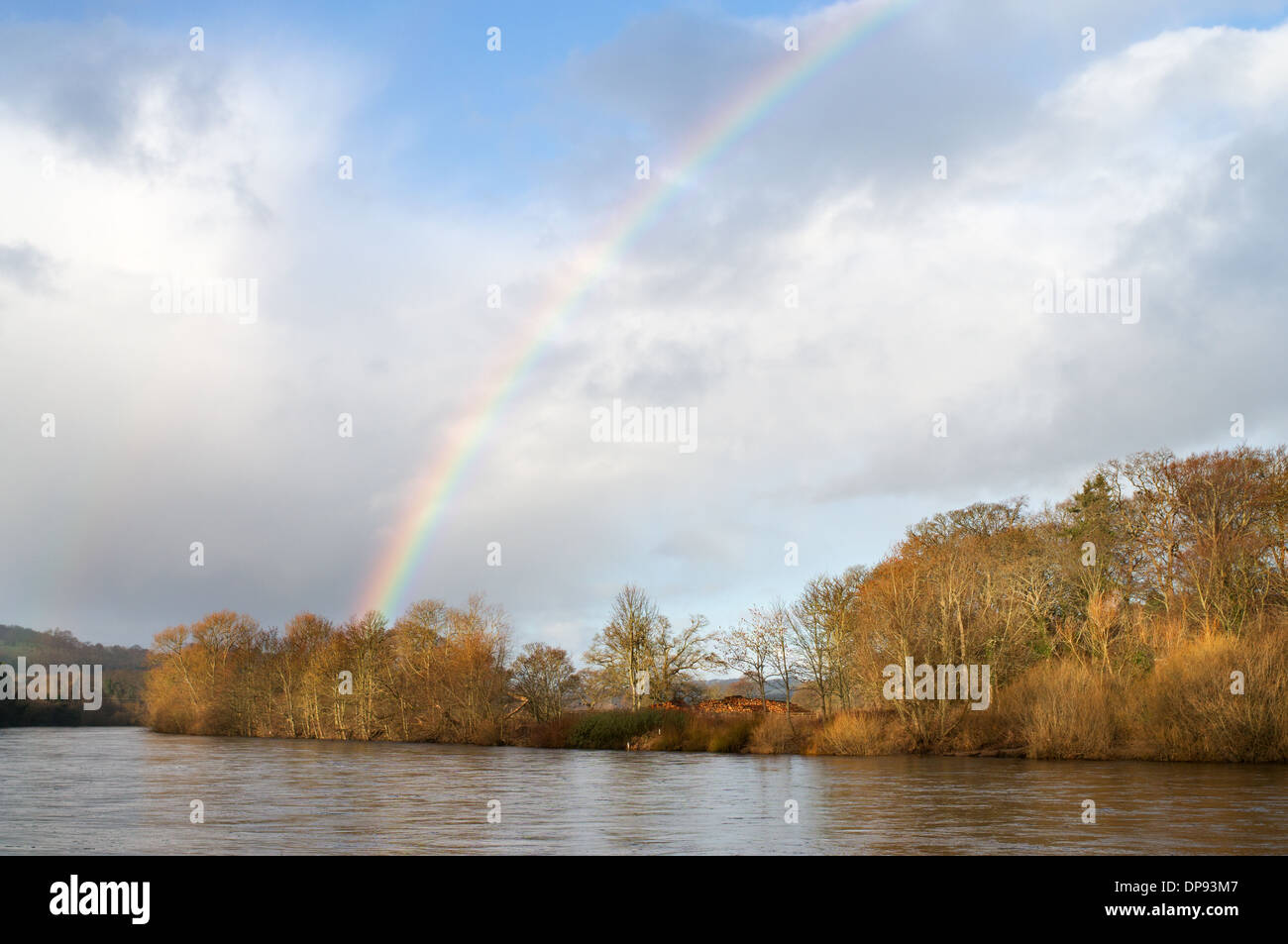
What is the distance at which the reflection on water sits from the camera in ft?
70.3

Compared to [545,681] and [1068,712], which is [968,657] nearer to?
[1068,712]

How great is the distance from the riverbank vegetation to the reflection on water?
3381 millimetres

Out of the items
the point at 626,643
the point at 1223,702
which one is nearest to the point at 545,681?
the point at 626,643

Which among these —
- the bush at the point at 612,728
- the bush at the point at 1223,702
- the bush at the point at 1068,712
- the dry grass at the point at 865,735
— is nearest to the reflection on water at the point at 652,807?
the bush at the point at 1068,712

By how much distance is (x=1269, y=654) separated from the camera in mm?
43938

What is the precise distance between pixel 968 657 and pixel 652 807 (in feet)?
102

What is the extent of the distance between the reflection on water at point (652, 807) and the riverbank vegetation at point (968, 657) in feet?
11.1

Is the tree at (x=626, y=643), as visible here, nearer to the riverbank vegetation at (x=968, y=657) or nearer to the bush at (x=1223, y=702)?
the riverbank vegetation at (x=968, y=657)

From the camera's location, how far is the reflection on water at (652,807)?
70.3 feet

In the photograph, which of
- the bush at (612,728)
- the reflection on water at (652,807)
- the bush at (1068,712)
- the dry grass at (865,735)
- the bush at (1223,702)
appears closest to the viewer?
the reflection on water at (652,807)

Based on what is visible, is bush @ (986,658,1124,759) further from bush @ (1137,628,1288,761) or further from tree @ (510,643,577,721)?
tree @ (510,643,577,721)
